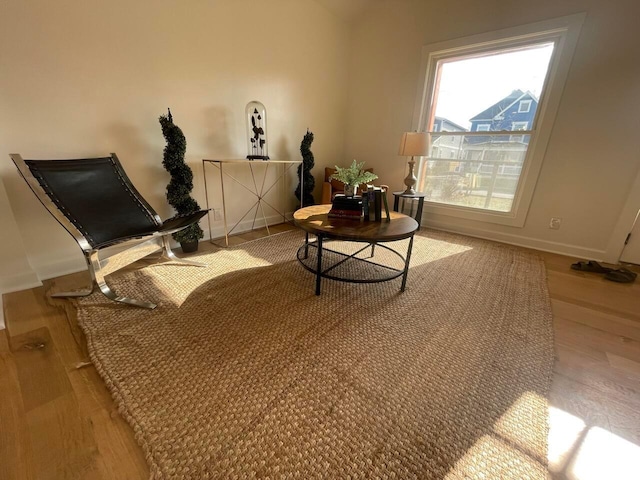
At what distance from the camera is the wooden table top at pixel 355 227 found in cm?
166

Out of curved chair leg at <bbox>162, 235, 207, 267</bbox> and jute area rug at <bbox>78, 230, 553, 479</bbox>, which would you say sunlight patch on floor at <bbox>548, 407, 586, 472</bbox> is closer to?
jute area rug at <bbox>78, 230, 553, 479</bbox>

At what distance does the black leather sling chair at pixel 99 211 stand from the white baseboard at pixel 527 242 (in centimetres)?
300

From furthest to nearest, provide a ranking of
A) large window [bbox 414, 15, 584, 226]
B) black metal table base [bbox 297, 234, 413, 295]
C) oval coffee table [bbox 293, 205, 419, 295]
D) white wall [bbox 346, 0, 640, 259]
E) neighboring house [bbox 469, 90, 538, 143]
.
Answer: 1. neighboring house [bbox 469, 90, 538, 143]
2. large window [bbox 414, 15, 584, 226]
3. white wall [bbox 346, 0, 640, 259]
4. black metal table base [bbox 297, 234, 413, 295]
5. oval coffee table [bbox 293, 205, 419, 295]

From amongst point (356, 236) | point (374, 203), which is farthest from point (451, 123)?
point (356, 236)

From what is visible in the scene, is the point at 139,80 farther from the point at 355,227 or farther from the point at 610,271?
the point at 610,271

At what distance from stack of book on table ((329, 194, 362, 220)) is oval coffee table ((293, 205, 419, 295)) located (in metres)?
0.04

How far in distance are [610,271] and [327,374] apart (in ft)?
8.91

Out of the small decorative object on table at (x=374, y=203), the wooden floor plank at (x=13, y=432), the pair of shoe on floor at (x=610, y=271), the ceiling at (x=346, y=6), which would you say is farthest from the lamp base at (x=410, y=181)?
the wooden floor plank at (x=13, y=432)

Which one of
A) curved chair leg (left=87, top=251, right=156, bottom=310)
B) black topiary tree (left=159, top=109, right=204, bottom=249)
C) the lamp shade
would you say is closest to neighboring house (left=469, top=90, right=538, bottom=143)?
the lamp shade

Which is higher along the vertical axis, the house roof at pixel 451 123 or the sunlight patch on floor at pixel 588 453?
the house roof at pixel 451 123

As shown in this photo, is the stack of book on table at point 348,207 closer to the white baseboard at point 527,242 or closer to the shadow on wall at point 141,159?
the shadow on wall at point 141,159

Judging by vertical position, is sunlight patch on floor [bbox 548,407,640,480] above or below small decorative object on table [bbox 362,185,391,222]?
below

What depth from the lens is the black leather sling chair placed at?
156 cm

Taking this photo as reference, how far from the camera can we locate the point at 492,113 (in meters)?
2.98
